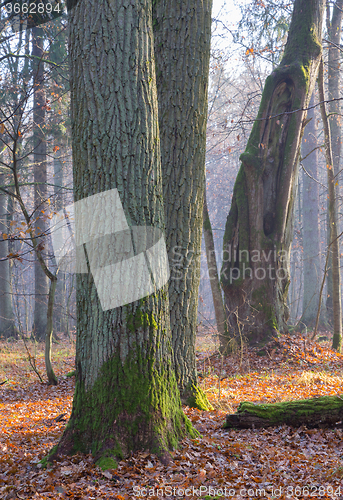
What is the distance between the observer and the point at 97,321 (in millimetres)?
2855

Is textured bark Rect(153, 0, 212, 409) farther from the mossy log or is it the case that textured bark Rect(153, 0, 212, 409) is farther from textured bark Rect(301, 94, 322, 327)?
textured bark Rect(301, 94, 322, 327)

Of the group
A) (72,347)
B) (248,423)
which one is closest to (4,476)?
(248,423)

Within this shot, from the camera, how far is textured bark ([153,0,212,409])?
4102 mm

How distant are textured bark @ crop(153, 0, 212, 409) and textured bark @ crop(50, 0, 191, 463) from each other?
106 cm

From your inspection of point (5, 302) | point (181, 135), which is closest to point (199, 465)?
point (181, 135)

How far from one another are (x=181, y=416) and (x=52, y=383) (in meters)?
4.28

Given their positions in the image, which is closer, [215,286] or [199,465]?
[199,465]

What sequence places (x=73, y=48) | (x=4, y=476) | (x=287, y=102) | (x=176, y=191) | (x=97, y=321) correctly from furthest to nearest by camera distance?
(x=287, y=102) < (x=176, y=191) < (x=73, y=48) < (x=97, y=321) < (x=4, y=476)

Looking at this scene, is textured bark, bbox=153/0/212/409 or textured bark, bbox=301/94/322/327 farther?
textured bark, bbox=301/94/322/327

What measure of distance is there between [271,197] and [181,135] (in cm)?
507

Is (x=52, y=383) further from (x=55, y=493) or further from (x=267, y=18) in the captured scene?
(x=267, y=18)

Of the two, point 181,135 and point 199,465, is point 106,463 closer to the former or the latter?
point 199,465

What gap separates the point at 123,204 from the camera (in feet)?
9.47

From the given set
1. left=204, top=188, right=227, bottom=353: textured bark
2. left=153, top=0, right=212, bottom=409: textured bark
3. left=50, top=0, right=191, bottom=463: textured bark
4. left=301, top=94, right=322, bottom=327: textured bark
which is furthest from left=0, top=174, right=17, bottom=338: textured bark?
left=301, top=94, right=322, bottom=327: textured bark
